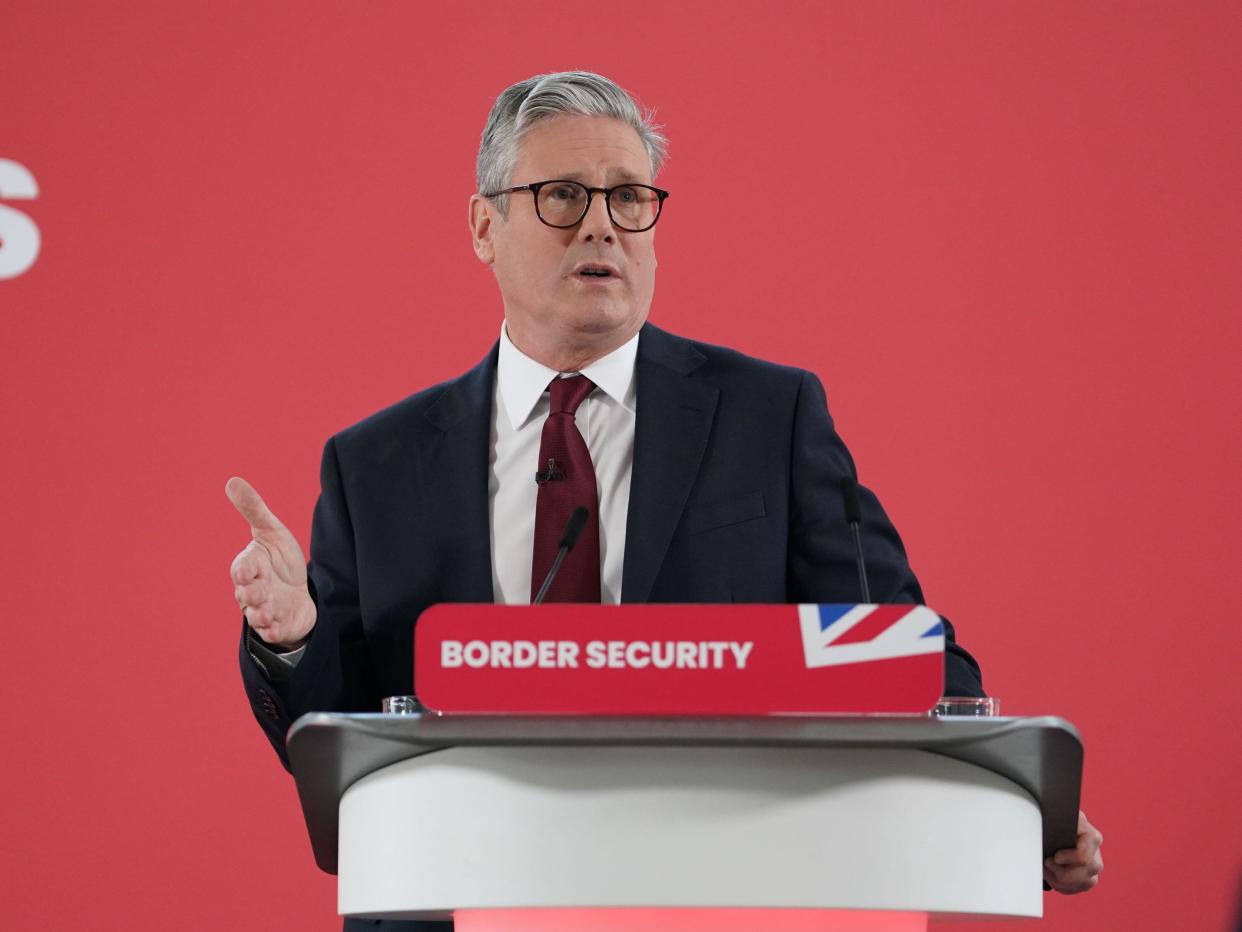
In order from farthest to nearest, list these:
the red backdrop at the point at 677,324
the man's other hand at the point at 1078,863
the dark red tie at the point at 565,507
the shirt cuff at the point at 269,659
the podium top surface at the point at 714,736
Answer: the red backdrop at the point at 677,324
the dark red tie at the point at 565,507
the shirt cuff at the point at 269,659
the man's other hand at the point at 1078,863
the podium top surface at the point at 714,736

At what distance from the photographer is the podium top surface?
3.99 feet

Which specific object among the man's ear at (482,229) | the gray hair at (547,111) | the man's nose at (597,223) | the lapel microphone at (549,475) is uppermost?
the gray hair at (547,111)

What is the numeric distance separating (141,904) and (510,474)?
4.10 ft

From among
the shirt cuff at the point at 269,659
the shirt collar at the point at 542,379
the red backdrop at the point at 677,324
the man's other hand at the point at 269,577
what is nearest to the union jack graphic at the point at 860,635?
the man's other hand at the point at 269,577

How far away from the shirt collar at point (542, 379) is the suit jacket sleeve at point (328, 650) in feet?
0.85

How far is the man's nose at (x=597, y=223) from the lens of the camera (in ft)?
7.25

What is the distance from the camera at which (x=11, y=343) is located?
9.84 ft

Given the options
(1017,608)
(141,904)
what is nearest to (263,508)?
(141,904)

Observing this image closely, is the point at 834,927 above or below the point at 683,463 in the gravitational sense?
below

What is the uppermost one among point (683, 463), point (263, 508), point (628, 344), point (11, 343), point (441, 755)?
point (11, 343)

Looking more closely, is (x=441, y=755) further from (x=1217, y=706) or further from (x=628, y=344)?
(x=1217, y=706)

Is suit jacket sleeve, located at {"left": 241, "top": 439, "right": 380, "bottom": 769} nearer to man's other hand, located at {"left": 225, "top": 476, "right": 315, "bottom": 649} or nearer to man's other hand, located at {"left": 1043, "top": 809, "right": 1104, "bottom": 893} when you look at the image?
man's other hand, located at {"left": 225, "top": 476, "right": 315, "bottom": 649}

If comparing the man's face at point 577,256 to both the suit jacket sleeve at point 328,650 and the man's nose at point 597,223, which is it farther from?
the suit jacket sleeve at point 328,650

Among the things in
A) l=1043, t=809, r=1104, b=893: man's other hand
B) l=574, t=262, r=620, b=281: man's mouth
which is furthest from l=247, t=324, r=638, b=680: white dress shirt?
l=1043, t=809, r=1104, b=893: man's other hand
